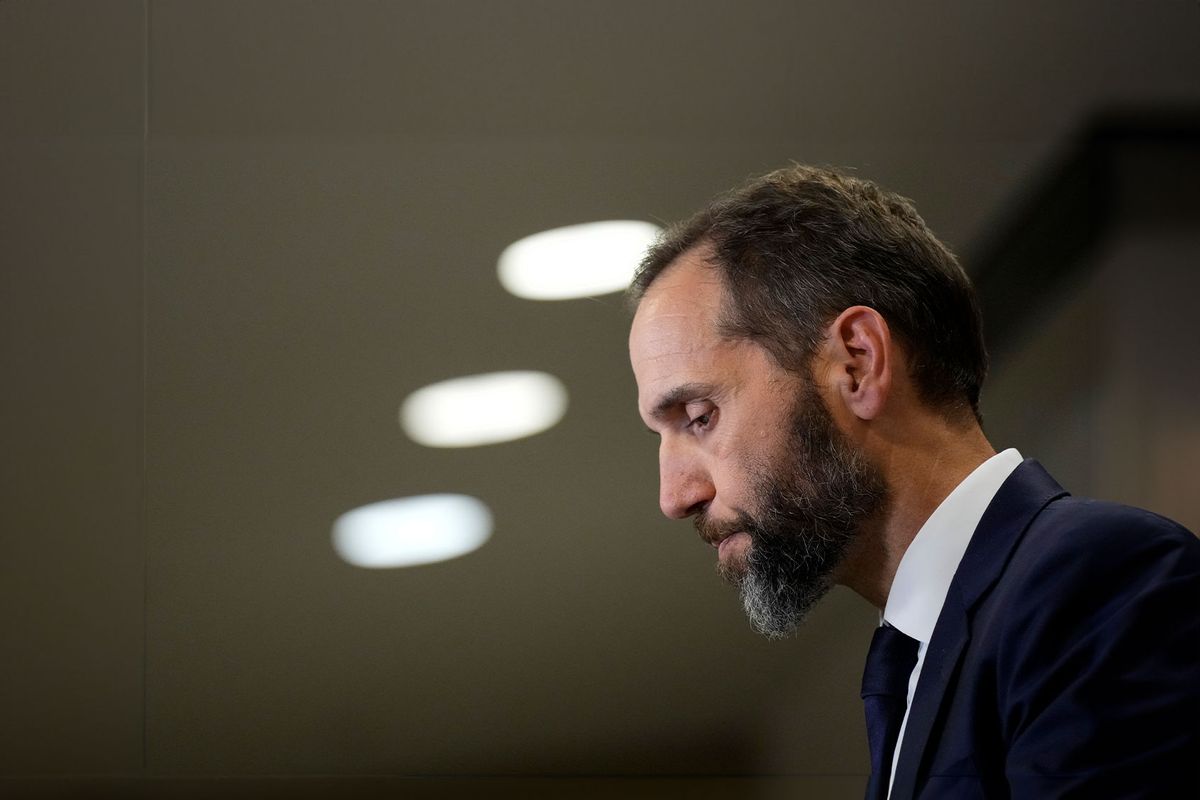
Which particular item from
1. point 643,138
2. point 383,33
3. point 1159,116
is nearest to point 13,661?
point 383,33

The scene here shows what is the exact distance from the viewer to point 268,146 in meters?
1.93

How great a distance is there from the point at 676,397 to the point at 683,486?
0.08 m

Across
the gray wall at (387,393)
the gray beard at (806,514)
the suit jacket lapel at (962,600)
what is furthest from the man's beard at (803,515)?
the gray wall at (387,393)

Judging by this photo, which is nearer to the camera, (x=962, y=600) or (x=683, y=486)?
(x=962, y=600)

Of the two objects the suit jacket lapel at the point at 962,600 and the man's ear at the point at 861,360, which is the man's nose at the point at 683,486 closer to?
the man's ear at the point at 861,360

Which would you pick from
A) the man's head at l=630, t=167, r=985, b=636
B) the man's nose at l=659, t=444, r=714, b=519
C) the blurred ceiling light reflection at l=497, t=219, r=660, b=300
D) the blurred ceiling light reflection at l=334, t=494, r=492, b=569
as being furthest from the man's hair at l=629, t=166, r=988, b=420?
the blurred ceiling light reflection at l=334, t=494, r=492, b=569

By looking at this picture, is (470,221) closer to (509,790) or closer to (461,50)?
(461,50)

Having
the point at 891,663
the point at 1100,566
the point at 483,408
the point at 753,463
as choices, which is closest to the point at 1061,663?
the point at 1100,566

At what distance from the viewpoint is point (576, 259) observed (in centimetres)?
190

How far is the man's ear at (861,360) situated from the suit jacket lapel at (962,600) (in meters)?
0.14

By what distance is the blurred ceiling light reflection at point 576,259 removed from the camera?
1892mm

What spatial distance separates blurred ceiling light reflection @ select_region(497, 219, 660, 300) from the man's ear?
2.90 feet

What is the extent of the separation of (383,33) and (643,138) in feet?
1.50

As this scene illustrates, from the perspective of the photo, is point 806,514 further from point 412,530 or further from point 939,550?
point 412,530
